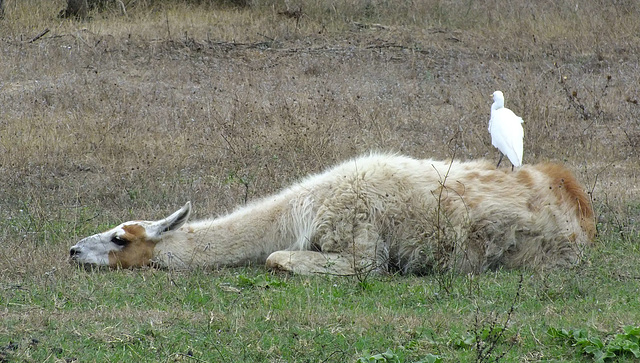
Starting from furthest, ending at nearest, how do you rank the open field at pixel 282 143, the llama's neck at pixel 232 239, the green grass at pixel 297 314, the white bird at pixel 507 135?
1. the white bird at pixel 507 135
2. the llama's neck at pixel 232 239
3. the open field at pixel 282 143
4. the green grass at pixel 297 314

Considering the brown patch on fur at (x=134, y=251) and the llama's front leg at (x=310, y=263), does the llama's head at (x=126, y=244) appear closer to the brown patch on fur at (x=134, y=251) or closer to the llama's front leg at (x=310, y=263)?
the brown patch on fur at (x=134, y=251)

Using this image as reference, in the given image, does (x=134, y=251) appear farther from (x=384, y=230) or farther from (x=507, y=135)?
(x=507, y=135)

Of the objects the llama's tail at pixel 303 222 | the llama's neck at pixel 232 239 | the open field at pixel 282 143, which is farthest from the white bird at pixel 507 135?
the llama's neck at pixel 232 239

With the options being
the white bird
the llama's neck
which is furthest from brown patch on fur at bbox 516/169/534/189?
the llama's neck

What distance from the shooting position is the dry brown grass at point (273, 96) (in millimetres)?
9031

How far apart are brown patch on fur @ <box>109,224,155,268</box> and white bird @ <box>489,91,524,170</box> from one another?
3609 mm

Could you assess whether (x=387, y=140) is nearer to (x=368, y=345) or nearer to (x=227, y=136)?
(x=227, y=136)

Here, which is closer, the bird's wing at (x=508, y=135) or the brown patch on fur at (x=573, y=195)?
the brown patch on fur at (x=573, y=195)

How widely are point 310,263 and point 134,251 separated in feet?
4.26

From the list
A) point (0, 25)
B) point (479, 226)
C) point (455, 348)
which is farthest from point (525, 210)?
point (0, 25)

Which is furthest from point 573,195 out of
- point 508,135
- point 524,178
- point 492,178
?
point 508,135

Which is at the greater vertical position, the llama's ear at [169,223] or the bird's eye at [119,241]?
the llama's ear at [169,223]

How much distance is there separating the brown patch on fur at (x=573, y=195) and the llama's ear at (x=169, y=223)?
9.05 feet

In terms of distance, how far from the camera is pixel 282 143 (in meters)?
10.1
